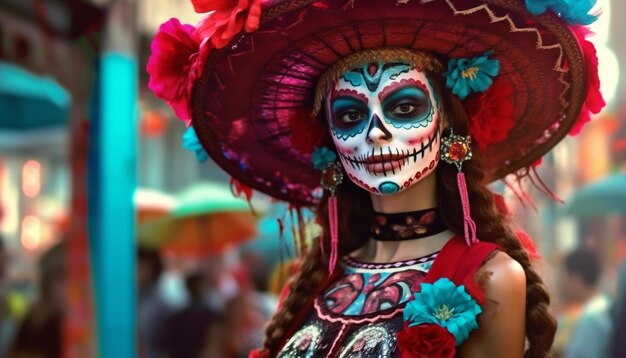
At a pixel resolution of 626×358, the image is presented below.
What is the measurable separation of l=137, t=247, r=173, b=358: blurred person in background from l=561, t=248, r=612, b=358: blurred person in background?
293cm

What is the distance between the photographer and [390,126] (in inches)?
90.4

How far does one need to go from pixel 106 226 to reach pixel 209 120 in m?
2.08

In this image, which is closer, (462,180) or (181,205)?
(462,180)

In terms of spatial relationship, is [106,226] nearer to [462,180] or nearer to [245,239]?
[462,180]

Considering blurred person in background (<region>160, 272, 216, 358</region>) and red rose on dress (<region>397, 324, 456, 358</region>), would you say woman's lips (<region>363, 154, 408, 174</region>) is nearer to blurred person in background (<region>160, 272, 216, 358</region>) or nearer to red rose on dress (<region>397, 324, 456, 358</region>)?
red rose on dress (<region>397, 324, 456, 358</region>)

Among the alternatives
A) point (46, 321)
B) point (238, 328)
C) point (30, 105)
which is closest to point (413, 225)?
point (238, 328)

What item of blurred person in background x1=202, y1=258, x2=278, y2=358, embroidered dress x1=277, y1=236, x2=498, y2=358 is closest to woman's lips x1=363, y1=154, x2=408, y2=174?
embroidered dress x1=277, y1=236, x2=498, y2=358

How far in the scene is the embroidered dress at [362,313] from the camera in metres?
2.22

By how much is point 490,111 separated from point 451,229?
37 cm

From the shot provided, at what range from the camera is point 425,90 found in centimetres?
233

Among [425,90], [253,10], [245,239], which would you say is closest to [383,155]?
[425,90]

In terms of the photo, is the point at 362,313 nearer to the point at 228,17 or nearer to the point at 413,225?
the point at 413,225

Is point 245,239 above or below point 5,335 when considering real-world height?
above

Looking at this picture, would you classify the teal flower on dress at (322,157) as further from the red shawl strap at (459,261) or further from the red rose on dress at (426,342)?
the red rose on dress at (426,342)
